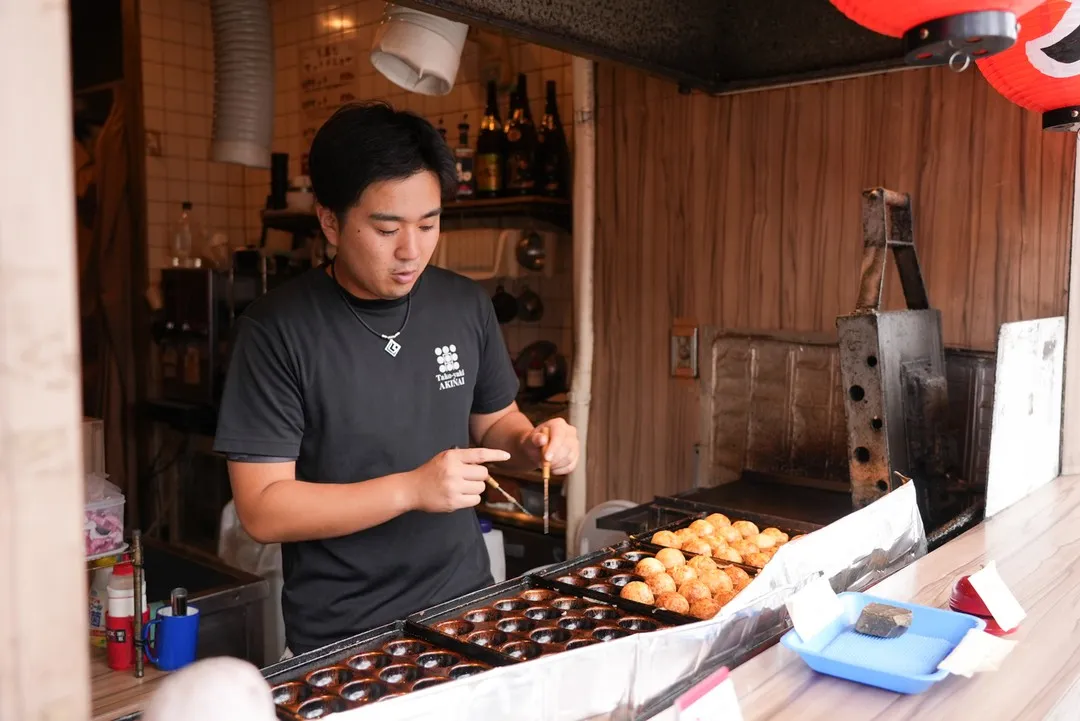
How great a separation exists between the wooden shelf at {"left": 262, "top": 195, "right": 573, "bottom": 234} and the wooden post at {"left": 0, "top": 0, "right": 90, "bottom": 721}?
3242mm

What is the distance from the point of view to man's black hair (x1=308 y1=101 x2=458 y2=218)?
1.77 meters

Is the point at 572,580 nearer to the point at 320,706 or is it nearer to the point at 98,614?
the point at 320,706

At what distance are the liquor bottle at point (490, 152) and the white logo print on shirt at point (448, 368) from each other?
2156 mm

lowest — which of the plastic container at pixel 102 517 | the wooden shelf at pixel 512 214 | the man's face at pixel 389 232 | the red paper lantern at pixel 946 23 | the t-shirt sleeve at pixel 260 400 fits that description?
the plastic container at pixel 102 517

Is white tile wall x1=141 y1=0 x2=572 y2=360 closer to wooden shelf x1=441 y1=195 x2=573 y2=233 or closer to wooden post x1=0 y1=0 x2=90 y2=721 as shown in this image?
wooden shelf x1=441 y1=195 x2=573 y2=233

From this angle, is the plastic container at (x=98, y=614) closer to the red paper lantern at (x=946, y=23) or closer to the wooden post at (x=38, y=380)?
the wooden post at (x=38, y=380)

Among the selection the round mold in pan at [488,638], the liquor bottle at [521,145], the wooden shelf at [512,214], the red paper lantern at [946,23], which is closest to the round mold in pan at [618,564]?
the round mold in pan at [488,638]

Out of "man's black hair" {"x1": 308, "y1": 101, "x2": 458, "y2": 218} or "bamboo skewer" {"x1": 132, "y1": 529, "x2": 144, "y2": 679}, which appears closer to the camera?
"man's black hair" {"x1": 308, "y1": 101, "x2": 458, "y2": 218}

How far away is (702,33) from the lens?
3275 mm

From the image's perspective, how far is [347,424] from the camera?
1.85 meters

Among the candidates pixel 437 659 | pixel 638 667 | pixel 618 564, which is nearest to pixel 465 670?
pixel 437 659

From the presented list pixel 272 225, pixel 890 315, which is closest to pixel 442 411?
pixel 890 315

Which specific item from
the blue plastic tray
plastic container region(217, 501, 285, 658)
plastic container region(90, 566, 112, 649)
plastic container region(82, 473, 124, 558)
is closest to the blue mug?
plastic container region(90, 566, 112, 649)

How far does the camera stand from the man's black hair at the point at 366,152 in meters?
1.77
